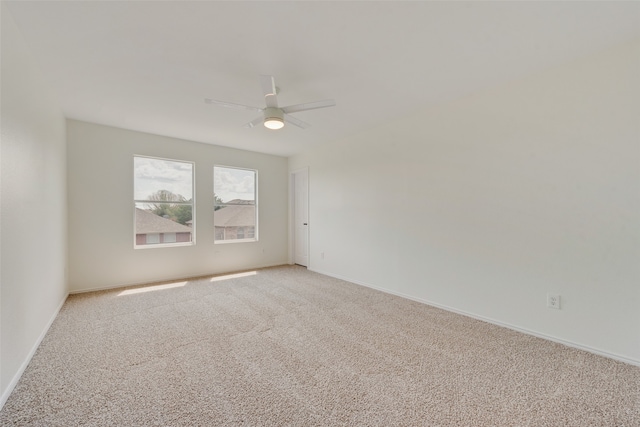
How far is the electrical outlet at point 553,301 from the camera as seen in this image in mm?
2398

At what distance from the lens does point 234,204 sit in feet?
17.4

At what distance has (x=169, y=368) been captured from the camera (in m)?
1.98

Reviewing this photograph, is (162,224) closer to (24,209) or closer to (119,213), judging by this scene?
(119,213)

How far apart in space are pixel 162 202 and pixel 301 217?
8.57 ft

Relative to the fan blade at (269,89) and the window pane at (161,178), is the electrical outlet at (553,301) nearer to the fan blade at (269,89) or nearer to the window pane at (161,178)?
the fan blade at (269,89)

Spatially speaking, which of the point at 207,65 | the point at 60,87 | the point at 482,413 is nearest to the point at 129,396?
the point at 482,413

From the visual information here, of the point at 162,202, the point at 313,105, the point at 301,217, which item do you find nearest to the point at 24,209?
the point at 313,105

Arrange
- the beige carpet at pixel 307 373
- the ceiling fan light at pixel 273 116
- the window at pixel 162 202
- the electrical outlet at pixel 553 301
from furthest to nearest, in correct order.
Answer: the window at pixel 162 202 < the ceiling fan light at pixel 273 116 < the electrical outlet at pixel 553 301 < the beige carpet at pixel 307 373

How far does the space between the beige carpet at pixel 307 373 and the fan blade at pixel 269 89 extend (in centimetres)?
220

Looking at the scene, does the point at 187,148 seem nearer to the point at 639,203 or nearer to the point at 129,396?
the point at 129,396

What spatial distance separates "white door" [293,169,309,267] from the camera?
562 cm

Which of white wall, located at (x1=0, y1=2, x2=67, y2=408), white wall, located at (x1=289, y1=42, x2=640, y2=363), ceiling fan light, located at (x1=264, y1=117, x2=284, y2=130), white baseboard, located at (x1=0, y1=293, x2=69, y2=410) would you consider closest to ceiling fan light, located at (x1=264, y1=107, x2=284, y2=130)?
ceiling fan light, located at (x1=264, y1=117, x2=284, y2=130)

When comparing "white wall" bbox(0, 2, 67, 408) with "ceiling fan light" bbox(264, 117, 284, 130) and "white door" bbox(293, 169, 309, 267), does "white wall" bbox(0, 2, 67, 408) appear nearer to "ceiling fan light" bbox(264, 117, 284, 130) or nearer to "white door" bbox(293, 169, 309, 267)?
"ceiling fan light" bbox(264, 117, 284, 130)

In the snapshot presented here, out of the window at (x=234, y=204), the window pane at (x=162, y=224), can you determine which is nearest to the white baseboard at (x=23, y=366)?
the window pane at (x=162, y=224)
